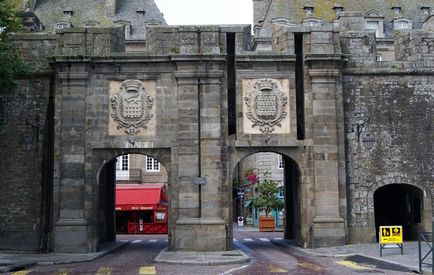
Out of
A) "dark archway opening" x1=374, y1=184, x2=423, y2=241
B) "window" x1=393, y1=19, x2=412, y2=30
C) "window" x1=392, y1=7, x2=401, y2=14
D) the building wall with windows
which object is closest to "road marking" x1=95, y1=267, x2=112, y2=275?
"dark archway opening" x1=374, y1=184, x2=423, y2=241

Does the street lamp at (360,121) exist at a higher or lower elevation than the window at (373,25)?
lower

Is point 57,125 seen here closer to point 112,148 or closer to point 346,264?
point 112,148

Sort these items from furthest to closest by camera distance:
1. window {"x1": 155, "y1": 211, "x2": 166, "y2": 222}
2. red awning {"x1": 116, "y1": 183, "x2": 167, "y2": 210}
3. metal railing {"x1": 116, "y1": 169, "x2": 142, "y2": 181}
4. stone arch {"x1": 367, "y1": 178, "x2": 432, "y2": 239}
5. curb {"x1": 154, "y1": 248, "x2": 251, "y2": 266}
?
metal railing {"x1": 116, "y1": 169, "x2": 142, "y2": 181} → window {"x1": 155, "y1": 211, "x2": 166, "y2": 222} → red awning {"x1": 116, "y1": 183, "x2": 167, "y2": 210} → stone arch {"x1": 367, "y1": 178, "x2": 432, "y2": 239} → curb {"x1": 154, "y1": 248, "x2": 251, "y2": 266}

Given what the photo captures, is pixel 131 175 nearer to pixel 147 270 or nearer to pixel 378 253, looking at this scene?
pixel 378 253

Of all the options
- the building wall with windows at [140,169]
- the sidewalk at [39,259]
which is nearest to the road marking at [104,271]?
the sidewalk at [39,259]

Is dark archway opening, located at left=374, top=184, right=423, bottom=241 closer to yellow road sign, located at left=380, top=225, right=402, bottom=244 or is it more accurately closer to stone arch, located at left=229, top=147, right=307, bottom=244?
stone arch, located at left=229, top=147, right=307, bottom=244

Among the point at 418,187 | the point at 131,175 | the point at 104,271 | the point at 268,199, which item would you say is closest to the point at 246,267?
the point at 104,271

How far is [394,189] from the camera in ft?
83.1

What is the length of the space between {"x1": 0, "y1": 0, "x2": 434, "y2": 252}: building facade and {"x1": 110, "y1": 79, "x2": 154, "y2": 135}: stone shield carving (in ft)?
0.12

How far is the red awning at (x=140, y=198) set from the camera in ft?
122

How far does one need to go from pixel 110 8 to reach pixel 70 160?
29237 mm

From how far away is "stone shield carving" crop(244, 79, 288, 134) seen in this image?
21578 mm

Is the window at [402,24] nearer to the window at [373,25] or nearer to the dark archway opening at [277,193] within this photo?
the window at [373,25]

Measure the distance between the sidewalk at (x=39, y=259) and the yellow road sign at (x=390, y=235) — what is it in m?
8.73
